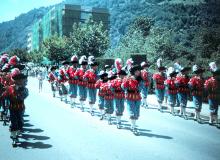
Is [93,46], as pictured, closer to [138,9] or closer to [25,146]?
[25,146]

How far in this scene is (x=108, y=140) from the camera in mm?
9828

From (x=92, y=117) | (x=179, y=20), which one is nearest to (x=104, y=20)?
(x=179, y=20)

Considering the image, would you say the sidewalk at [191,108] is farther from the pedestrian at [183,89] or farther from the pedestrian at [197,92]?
the pedestrian at [197,92]

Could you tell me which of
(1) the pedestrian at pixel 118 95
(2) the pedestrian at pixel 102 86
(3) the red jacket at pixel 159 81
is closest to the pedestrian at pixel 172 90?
(3) the red jacket at pixel 159 81

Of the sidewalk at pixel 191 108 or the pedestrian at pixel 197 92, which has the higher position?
the pedestrian at pixel 197 92

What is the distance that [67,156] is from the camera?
823 centimetres

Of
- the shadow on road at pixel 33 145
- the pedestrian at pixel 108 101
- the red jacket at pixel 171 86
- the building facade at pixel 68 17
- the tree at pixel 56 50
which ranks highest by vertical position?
the building facade at pixel 68 17

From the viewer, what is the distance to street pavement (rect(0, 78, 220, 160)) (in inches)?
328

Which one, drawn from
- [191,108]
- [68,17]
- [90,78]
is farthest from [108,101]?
[68,17]

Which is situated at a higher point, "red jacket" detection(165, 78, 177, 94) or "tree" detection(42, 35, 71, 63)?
"tree" detection(42, 35, 71, 63)

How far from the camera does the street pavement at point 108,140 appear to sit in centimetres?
834

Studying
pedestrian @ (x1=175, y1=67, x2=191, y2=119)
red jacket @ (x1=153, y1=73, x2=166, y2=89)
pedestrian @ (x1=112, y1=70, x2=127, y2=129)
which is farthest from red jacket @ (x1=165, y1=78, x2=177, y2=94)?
pedestrian @ (x1=112, y1=70, x2=127, y2=129)

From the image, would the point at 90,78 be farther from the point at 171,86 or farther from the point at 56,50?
the point at 56,50

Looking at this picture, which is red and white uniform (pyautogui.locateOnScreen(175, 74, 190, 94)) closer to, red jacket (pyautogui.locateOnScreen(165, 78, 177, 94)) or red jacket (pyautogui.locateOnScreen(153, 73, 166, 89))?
red jacket (pyautogui.locateOnScreen(165, 78, 177, 94))
